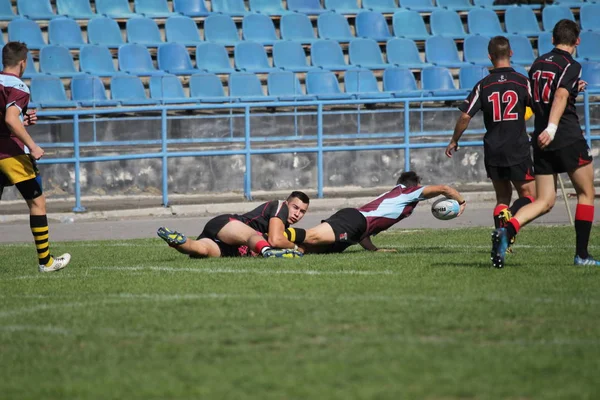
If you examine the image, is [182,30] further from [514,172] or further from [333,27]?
[514,172]

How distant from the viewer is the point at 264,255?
941 centimetres

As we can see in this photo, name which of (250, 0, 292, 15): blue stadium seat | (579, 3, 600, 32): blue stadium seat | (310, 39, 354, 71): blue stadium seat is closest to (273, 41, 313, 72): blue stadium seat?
(310, 39, 354, 71): blue stadium seat

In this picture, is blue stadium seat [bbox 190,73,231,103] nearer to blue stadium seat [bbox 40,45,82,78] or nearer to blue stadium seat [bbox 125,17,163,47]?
blue stadium seat [bbox 125,17,163,47]

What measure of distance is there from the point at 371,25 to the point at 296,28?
1.84 meters

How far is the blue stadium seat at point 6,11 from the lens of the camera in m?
21.4

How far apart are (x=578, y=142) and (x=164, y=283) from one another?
3.67m

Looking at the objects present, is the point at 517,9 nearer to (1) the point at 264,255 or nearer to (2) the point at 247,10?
(2) the point at 247,10

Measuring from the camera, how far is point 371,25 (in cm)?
2294

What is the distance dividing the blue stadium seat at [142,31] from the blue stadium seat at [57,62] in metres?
1.65

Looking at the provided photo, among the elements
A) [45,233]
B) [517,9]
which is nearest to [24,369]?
[45,233]

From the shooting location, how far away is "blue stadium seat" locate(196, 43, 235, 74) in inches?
832

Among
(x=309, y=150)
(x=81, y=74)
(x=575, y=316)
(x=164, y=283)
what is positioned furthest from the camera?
(x=81, y=74)

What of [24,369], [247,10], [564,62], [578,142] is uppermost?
[247,10]

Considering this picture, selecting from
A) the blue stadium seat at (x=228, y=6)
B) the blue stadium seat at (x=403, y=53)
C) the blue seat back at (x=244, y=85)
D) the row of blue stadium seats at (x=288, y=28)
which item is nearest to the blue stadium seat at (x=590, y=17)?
the row of blue stadium seats at (x=288, y=28)
